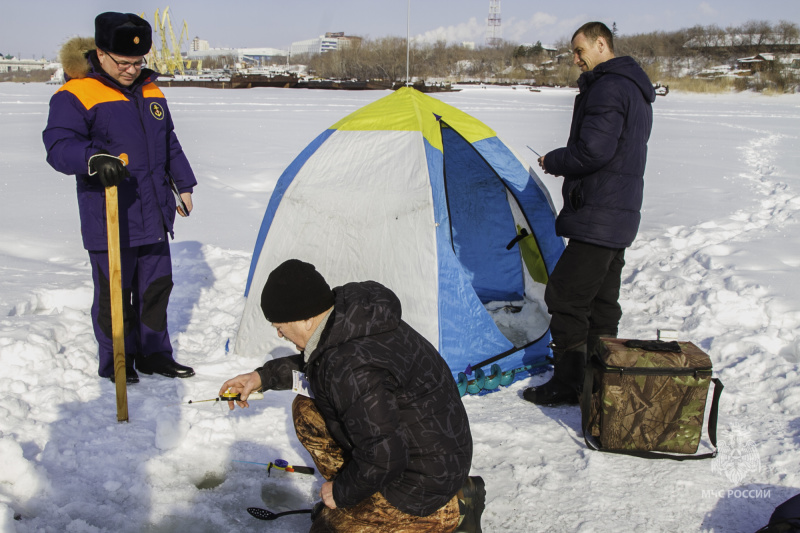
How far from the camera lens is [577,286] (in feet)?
9.26

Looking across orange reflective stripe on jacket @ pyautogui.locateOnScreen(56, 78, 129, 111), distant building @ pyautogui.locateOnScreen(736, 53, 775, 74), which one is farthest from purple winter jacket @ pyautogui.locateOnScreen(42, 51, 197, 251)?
distant building @ pyautogui.locateOnScreen(736, 53, 775, 74)

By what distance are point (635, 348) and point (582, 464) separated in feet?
1.66

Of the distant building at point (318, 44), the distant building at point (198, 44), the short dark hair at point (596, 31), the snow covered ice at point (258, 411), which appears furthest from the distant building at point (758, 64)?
the distant building at point (198, 44)

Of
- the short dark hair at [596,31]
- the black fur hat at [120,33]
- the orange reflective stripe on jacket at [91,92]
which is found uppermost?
the short dark hair at [596,31]

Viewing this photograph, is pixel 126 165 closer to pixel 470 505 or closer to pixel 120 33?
pixel 120 33

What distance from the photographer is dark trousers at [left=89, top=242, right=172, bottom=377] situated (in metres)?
2.85

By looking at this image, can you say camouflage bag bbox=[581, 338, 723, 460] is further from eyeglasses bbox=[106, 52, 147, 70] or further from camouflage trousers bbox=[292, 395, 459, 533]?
eyeglasses bbox=[106, 52, 147, 70]

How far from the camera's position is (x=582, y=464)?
2416 mm

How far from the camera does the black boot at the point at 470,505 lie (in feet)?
6.09

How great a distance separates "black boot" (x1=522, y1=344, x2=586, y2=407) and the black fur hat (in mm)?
2357

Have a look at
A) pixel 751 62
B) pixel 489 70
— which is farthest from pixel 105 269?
pixel 489 70

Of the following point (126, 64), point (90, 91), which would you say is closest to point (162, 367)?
point (90, 91)

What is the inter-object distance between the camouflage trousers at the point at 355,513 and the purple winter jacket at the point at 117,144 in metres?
1.45

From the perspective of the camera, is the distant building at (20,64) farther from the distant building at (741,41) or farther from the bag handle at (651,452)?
the bag handle at (651,452)
